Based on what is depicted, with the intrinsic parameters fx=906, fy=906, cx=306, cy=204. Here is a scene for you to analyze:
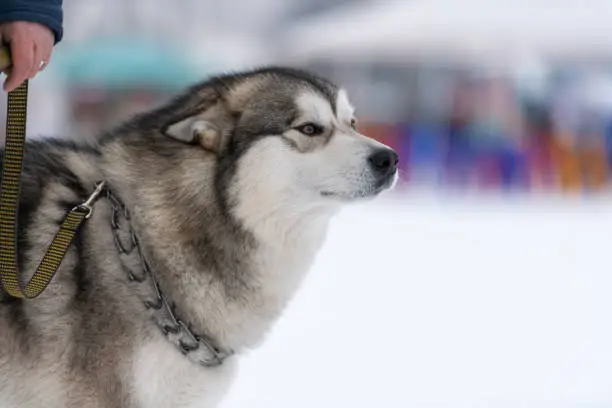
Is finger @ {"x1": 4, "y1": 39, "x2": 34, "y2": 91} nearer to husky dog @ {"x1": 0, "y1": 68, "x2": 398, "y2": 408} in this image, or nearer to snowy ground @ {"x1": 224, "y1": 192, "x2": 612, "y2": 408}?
husky dog @ {"x1": 0, "y1": 68, "x2": 398, "y2": 408}

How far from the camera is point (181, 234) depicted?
8.20 feet

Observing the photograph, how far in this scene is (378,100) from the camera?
19.5m

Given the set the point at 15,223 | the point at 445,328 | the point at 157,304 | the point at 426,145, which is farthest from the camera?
the point at 426,145

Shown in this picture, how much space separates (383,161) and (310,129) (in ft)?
0.76

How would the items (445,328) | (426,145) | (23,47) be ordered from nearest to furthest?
(23,47)
(445,328)
(426,145)

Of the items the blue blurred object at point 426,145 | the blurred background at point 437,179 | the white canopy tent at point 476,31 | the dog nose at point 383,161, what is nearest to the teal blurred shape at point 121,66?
the blurred background at point 437,179

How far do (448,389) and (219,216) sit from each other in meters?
2.33

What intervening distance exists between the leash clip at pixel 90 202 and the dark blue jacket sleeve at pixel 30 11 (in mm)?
501

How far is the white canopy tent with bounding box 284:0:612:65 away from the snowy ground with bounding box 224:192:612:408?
342 inches

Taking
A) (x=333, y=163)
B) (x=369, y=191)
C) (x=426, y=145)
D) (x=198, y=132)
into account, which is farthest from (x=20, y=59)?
(x=426, y=145)

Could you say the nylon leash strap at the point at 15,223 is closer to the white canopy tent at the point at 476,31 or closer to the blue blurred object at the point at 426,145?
the blue blurred object at the point at 426,145

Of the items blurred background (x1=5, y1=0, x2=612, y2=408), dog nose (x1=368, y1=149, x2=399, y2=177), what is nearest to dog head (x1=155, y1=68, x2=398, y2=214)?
dog nose (x1=368, y1=149, x2=399, y2=177)

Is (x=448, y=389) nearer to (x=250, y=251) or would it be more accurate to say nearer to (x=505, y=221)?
(x=250, y=251)

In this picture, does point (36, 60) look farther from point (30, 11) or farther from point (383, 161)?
point (383, 161)
